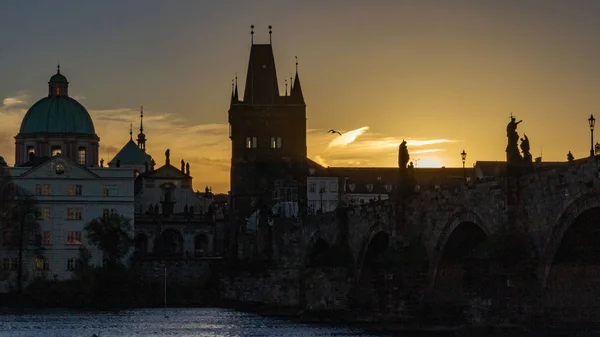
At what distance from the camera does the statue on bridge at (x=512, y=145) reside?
65875 mm

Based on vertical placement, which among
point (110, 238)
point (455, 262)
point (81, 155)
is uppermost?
point (81, 155)

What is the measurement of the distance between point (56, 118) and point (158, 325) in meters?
83.3

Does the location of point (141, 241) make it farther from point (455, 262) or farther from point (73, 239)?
point (455, 262)

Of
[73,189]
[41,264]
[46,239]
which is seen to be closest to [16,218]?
[41,264]

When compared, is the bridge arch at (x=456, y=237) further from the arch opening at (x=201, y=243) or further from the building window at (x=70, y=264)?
the arch opening at (x=201, y=243)

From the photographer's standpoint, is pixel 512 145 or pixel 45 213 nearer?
pixel 512 145

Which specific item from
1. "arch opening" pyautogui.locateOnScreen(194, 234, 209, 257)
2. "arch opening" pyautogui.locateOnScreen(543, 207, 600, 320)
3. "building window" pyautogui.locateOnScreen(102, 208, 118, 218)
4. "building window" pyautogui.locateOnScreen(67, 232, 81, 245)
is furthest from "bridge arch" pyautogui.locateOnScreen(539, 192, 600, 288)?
"arch opening" pyautogui.locateOnScreen(194, 234, 209, 257)

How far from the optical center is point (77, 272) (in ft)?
457

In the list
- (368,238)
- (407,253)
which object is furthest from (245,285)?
(407,253)

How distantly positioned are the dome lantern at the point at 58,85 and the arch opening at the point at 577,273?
129 metres

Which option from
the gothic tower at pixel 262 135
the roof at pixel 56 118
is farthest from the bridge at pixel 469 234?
the gothic tower at pixel 262 135

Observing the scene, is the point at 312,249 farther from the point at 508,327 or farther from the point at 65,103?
the point at 65,103

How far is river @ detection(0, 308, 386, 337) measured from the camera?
3526 inches

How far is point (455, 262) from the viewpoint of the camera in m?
77.6
